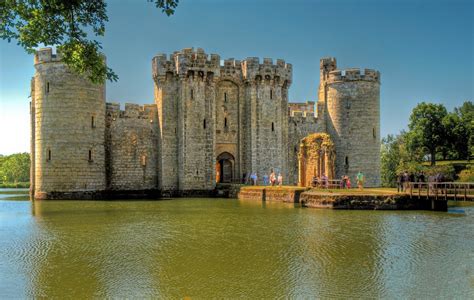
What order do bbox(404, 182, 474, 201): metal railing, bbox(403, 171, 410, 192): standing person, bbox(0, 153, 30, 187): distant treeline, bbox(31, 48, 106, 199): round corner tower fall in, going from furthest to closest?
bbox(0, 153, 30, 187): distant treeline
bbox(31, 48, 106, 199): round corner tower
bbox(403, 171, 410, 192): standing person
bbox(404, 182, 474, 201): metal railing

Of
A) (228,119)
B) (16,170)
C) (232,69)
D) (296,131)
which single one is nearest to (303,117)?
(296,131)

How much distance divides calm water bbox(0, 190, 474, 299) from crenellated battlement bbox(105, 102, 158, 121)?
46.1 ft

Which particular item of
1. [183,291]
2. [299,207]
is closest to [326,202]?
[299,207]

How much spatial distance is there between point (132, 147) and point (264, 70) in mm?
10139

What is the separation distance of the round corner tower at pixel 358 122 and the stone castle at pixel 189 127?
0.07 metres

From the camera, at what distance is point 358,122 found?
33719 millimetres

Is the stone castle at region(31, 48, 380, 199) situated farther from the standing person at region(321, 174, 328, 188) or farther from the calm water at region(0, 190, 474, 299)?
the calm water at region(0, 190, 474, 299)

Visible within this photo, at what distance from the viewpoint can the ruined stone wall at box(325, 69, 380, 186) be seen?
33688mm

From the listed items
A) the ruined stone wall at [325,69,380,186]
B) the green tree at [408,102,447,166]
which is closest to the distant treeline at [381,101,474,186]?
the green tree at [408,102,447,166]

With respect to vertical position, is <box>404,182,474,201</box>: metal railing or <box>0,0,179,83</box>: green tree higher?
<box>0,0,179,83</box>: green tree

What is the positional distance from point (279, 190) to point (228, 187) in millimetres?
6583

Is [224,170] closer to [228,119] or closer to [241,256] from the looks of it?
[228,119]

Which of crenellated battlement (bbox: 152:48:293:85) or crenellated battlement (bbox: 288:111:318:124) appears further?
crenellated battlement (bbox: 288:111:318:124)

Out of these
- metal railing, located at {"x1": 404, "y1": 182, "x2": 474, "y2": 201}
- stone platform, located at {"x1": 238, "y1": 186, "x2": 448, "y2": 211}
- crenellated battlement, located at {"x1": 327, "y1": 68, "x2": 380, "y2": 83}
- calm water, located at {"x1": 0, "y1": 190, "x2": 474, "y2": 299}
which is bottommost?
calm water, located at {"x1": 0, "y1": 190, "x2": 474, "y2": 299}
